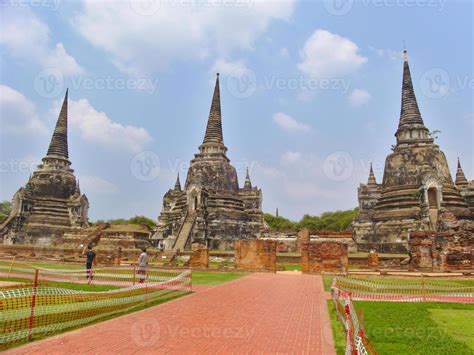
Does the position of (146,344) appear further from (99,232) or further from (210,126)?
(210,126)

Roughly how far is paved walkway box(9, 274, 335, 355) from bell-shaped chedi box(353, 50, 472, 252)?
24.3 metres

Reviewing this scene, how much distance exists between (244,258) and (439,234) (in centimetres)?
1117

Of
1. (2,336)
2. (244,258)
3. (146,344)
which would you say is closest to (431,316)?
(146,344)

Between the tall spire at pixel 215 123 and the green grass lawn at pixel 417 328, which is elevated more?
the tall spire at pixel 215 123

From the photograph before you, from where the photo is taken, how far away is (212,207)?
39188 mm

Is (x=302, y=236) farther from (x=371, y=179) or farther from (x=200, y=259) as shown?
(x=200, y=259)

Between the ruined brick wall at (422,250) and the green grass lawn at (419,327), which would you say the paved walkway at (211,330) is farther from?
the ruined brick wall at (422,250)

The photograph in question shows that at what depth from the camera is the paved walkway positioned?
5855 millimetres

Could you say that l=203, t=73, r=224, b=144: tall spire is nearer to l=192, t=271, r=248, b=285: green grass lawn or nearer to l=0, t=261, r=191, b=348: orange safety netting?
l=192, t=271, r=248, b=285: green grass lawn

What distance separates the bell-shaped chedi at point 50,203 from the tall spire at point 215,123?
15.9 meters

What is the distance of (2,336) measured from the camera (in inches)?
233

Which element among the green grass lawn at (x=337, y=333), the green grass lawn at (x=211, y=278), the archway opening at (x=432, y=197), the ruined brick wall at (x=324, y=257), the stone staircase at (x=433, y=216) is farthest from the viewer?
the archway opening at (x=432, y=197)

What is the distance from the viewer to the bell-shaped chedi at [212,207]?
36.8m

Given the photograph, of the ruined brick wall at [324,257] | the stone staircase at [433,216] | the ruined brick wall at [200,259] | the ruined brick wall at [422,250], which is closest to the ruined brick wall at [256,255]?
the ruined brick wall at [200,259]
